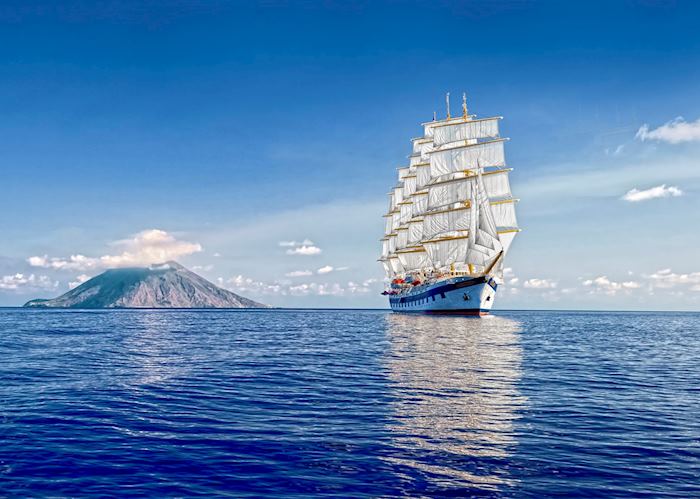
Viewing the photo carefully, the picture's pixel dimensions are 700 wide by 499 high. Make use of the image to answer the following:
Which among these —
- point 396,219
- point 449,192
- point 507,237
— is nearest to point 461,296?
point 507,237

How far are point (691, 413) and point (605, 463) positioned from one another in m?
9.49

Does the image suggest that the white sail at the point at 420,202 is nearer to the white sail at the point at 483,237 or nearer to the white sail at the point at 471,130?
the white sail at the point at 471,130

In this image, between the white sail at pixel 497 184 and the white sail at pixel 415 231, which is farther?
the white sail at pixel 415 231

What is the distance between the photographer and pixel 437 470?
12.5 m

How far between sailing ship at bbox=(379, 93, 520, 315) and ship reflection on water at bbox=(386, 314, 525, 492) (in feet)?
283

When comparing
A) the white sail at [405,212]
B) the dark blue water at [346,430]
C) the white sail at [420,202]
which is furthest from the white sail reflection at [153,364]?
the white sail at [405,212]

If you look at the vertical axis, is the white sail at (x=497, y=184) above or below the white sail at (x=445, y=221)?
above

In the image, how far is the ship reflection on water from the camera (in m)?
12.5

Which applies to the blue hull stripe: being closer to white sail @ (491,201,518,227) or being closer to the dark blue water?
white sail @ (491,201,518,227)

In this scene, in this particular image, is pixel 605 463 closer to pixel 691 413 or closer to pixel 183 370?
pixel 691 413

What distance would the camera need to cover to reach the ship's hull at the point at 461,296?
4557 inches

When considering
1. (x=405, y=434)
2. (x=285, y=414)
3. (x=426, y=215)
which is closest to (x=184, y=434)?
(x=285, y=414)

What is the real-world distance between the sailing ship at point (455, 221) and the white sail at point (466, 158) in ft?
0.72

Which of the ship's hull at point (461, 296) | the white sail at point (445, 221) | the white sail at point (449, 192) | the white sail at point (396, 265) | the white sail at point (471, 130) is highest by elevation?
the white sail at point (471, 130)
